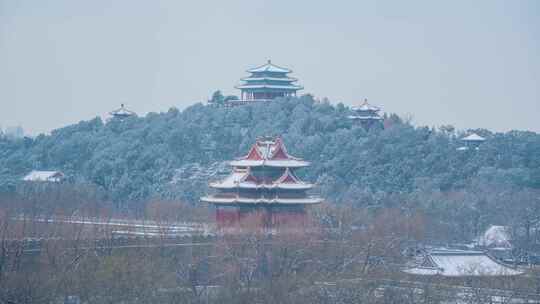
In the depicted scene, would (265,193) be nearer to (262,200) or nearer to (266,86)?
(262,200)

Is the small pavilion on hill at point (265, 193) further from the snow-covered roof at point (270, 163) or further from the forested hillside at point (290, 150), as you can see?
the forested hillside at point (290, 150)

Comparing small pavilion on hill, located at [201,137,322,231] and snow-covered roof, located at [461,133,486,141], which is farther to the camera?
snow-covered roof, located at [461,133,486,141]

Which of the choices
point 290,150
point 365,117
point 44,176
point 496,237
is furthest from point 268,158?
point 365,117

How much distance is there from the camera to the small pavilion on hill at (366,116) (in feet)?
209

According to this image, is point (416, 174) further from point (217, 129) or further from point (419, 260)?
point (419, 260)

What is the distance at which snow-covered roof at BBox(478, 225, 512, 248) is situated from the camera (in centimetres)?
4549

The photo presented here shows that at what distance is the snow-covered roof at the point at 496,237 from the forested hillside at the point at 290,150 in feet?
17.2

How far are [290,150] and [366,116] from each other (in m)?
6.32

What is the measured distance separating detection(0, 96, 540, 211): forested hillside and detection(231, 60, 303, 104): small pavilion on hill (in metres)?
1.96

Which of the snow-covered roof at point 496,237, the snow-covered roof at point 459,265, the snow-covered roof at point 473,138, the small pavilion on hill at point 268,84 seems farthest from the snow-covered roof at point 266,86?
the snow-covered roof at point 459,265

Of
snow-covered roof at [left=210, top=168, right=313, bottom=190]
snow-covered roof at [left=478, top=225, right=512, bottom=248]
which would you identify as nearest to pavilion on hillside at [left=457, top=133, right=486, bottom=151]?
snow-covered roof at [left=478, top=225, right=512, bottom=248]

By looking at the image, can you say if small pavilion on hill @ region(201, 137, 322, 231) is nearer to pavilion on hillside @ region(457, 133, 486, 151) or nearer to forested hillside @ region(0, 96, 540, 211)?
forested hillside @ region(0, 96, 540, 211)

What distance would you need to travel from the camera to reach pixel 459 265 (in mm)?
38594

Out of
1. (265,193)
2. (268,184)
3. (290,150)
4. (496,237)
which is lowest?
(496,237)
